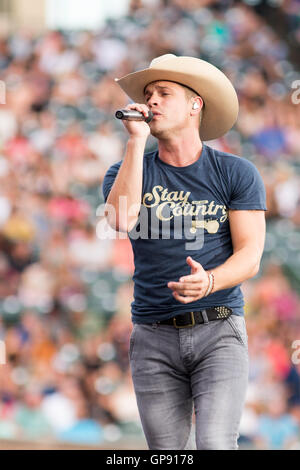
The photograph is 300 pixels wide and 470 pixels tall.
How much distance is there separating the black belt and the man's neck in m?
0.47

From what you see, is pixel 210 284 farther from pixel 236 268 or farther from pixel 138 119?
pixel 138 119

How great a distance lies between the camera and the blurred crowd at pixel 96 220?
462 centimetres

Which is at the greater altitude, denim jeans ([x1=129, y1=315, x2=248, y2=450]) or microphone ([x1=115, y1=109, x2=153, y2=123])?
microphone ([x1=115, y1=109, x2=153, y2=123])

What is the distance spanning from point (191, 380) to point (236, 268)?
38 centimetres

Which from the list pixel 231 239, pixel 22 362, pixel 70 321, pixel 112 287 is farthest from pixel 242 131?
pixel 231 239

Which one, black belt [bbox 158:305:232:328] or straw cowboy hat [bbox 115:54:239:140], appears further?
straw cowboy hat [bbox 115:54:239:140]

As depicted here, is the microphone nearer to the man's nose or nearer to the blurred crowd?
the man's nose

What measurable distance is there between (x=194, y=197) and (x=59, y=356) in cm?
288

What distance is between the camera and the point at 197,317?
7.07 feet

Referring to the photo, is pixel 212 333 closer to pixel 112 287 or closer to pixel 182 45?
pixel 112 287

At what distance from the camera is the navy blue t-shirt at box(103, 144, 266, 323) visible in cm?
220

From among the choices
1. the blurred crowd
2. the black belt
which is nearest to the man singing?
the black belt

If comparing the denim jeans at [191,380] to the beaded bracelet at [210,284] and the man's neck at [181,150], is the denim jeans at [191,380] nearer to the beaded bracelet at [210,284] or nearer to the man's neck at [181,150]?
the beaded bracelet at [210,284]

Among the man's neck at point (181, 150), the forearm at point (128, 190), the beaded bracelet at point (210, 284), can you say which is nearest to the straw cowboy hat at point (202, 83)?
the man's neck at point (181, 150)
